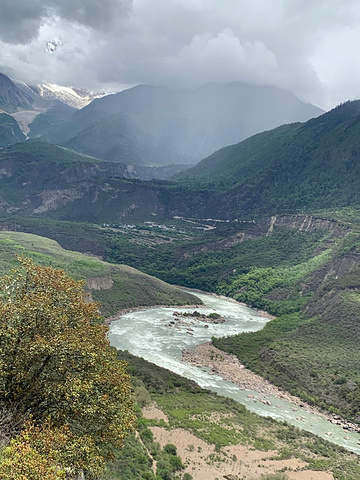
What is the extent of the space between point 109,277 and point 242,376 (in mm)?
56667

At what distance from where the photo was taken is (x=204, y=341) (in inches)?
3509

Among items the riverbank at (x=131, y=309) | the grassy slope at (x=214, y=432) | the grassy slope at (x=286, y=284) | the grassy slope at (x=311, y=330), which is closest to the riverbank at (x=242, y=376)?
the grassy slope at (x=311, y=330)

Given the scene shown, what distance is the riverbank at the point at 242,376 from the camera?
60.2 metres

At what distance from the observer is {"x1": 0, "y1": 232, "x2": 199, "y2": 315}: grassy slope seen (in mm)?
108938

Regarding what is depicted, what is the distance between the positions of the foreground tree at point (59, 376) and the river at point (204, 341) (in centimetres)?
3913

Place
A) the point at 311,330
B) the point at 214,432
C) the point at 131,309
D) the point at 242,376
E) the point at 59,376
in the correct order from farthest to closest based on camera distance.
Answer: the point at 131,309, the point at 311,330, the point at 242,376, the point at 214,432, the point at 59,376

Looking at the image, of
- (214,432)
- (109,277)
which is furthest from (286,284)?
(214,432)

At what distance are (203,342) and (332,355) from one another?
25.9 metres

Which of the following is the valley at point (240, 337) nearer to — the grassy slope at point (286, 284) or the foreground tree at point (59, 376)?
the grassy slope at point (286, 284)

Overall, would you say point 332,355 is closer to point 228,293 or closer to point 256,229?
point 228,293

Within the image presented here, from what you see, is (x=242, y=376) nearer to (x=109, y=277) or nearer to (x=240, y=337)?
(x=240, y=337)

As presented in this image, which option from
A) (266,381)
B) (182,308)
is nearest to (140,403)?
(266,381)

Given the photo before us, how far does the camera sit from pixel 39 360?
20672 mm

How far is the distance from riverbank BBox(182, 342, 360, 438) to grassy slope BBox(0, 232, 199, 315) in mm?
31944
